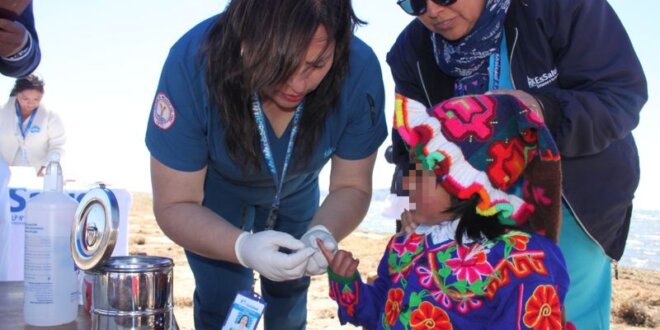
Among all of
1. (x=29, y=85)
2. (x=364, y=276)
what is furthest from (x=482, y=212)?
(x=364, y=276)

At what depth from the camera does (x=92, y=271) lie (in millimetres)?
1551

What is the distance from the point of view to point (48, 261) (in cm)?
170

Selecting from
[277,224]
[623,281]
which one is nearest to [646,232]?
[623,281]

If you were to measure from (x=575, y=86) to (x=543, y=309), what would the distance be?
677 millimetres

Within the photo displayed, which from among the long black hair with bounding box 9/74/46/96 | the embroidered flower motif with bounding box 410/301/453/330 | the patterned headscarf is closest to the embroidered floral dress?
the embroidered flower motif with bounding box 410/301/453/330

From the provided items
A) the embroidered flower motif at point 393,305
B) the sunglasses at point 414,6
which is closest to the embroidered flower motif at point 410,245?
the embroidered flower motif at point 393,305

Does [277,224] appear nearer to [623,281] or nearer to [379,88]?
[379,88]

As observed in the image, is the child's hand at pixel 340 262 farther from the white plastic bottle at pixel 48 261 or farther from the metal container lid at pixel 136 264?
the white plastic bottle at pixel 48 261

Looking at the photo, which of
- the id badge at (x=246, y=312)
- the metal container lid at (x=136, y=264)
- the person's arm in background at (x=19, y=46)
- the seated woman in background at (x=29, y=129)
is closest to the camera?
the metal container lid at (x=136, y=264)

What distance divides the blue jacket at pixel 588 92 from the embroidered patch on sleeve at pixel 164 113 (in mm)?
997

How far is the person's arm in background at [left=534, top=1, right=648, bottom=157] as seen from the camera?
1.90 meters

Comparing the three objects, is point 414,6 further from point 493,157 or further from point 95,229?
point 95,229

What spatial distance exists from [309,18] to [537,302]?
2.95ft

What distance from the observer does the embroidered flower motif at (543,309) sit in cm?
171
